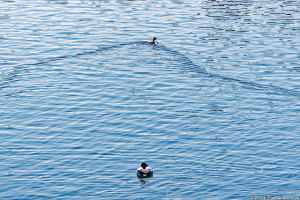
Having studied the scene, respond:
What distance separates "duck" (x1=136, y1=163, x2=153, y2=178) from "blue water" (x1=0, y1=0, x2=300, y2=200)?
544 millimetres

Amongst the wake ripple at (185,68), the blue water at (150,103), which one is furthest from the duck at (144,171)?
the wake ripple at (185,68)

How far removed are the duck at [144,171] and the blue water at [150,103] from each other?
1.78 ft

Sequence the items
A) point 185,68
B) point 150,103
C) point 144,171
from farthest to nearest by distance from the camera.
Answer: point 185,68, point 150,103, point 144,171

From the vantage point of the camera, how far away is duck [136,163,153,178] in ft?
135

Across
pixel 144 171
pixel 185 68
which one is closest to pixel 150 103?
pixel 185 68

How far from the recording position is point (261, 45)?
232 ft

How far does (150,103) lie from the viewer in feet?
179

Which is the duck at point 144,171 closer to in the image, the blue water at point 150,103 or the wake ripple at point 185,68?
the blue water at point 150,103

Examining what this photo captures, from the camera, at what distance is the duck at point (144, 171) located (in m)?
41.2

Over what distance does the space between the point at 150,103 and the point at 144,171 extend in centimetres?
1416

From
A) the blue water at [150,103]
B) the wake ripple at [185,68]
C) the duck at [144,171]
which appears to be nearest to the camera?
the duck at [144,171]

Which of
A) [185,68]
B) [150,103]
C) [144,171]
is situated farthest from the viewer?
[185,68]

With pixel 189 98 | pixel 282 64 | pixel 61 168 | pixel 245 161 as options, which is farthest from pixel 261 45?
pixel 61 168

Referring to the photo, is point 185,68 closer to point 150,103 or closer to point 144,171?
point 150,103
